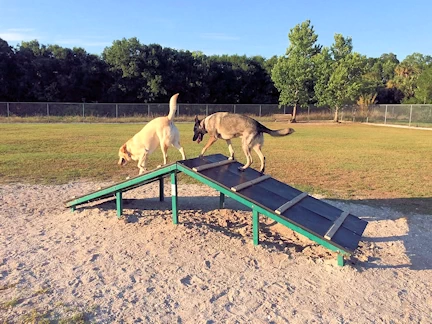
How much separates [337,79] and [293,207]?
4506 cm

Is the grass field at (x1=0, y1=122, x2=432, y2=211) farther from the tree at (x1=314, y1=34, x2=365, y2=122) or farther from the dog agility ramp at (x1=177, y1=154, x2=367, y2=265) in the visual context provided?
the tree at (x1=314, y1=34, x2=365, y2=122)

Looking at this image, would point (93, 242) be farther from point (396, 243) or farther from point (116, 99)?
point (116, 99)

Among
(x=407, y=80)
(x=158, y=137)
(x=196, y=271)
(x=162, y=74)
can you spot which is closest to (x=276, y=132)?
(x=158, y=137)

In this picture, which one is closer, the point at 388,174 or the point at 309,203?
the point at 309,203

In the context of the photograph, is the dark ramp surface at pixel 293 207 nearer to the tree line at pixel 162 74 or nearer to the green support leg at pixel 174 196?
the green support leg at pixel 174 196

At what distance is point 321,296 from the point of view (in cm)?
Answer: 459

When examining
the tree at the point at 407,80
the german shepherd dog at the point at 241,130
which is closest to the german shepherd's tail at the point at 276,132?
the german shepherd dog at the point at 241,130

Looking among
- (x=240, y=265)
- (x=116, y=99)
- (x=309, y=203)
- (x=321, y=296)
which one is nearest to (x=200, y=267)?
(x=240, y=265)

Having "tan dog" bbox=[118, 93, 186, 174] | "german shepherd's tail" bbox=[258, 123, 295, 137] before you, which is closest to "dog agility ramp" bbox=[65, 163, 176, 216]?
"tan dog" bbox=[118, 93, 186, 174]

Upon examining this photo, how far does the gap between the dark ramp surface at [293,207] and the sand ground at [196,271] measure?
1.36 ft

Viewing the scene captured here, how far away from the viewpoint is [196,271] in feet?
16.8

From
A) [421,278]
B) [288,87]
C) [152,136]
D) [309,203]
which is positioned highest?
[288,87]

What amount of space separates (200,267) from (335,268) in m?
2.00

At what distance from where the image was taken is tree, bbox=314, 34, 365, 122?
47562 millimetres
